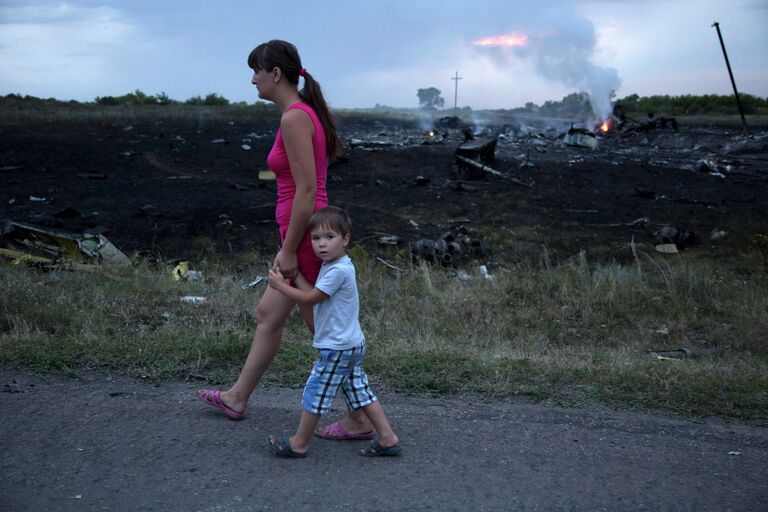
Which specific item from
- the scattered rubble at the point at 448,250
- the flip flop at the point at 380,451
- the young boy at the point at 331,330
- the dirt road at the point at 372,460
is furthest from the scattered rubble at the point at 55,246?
the flip flop at the point at 380,451

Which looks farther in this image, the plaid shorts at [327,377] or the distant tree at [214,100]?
the distant tree at [214,100]

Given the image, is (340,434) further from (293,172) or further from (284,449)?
(293,172)

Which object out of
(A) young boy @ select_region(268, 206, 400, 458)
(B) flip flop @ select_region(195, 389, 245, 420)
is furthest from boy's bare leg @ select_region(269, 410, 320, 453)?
(B) flip flop @ select_region(195, 389, 245, 420)

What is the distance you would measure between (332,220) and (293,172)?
0.31 m

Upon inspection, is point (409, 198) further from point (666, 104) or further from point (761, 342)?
point (666, 104)

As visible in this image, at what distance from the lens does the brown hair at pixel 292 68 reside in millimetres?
3527

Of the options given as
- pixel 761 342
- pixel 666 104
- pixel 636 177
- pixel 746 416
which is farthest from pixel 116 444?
pixel 666 104

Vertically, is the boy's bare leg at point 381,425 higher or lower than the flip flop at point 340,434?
higher

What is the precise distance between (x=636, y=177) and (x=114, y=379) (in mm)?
14929

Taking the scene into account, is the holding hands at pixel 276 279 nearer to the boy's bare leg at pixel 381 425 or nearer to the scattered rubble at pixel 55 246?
the boy's bare leg at pixel 381 425

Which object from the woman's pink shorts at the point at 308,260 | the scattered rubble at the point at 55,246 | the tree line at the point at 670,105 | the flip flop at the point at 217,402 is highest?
the tree line at the point at 670,105

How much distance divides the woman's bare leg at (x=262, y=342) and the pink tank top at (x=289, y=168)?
422 millimetres

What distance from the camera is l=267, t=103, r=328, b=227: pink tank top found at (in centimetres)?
349

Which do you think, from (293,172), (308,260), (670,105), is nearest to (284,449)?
(308,260)
